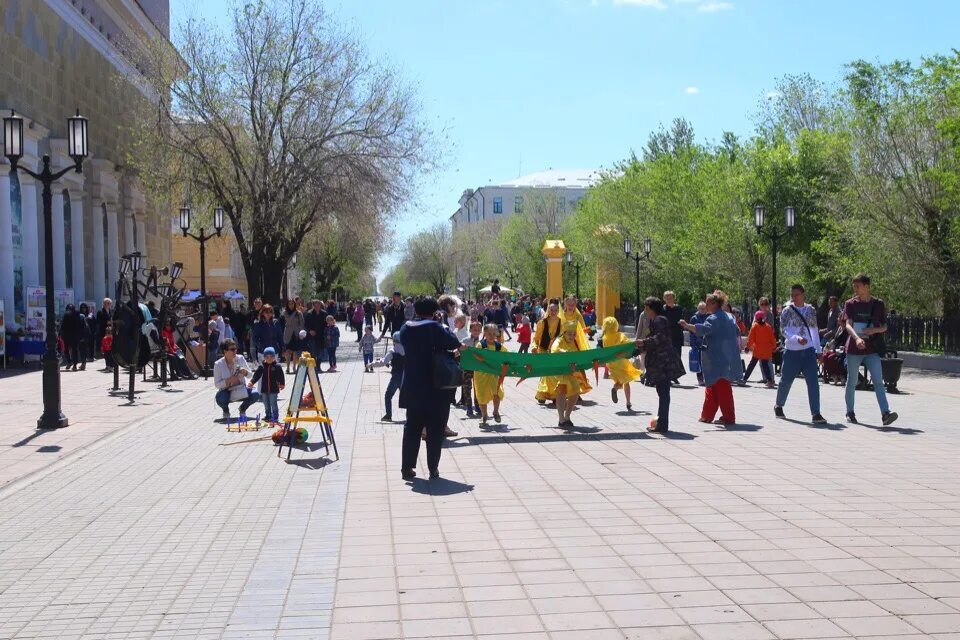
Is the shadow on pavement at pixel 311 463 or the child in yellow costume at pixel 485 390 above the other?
the child in yellow costume at pixel 485 390

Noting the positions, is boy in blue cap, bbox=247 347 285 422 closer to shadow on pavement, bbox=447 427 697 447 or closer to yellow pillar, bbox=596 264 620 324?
shadow on pavement, bbox=447 427 697 447

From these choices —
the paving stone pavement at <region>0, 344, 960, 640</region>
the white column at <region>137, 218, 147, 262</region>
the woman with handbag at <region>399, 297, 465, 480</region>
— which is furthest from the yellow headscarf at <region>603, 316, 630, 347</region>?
the white column at <region>137, 218, 147, 262</region>

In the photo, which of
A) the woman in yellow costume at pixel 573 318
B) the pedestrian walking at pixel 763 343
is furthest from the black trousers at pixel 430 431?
the pedestrian walking at pixel 763 343

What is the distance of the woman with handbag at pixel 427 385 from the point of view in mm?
9320

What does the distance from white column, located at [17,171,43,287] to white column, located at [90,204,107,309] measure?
8.79 meters

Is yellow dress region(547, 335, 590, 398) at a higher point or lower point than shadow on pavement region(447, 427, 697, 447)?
higher

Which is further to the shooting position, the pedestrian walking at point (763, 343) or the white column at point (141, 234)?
the white column at point (141, 234)

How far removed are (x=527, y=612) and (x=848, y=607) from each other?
1.64 m

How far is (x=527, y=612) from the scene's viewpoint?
5.33 metres

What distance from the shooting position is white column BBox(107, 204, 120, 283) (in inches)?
1655

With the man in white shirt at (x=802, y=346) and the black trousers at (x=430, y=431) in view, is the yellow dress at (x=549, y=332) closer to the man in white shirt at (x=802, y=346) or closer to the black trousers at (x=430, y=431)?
the man in white shirt at (x=802, y=346)

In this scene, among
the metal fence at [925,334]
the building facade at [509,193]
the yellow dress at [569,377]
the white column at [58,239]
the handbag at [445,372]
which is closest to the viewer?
the handbag at [445,372]

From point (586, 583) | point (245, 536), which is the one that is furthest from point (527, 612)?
point (245, 536)

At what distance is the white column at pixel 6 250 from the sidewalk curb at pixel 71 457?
46.8ft
